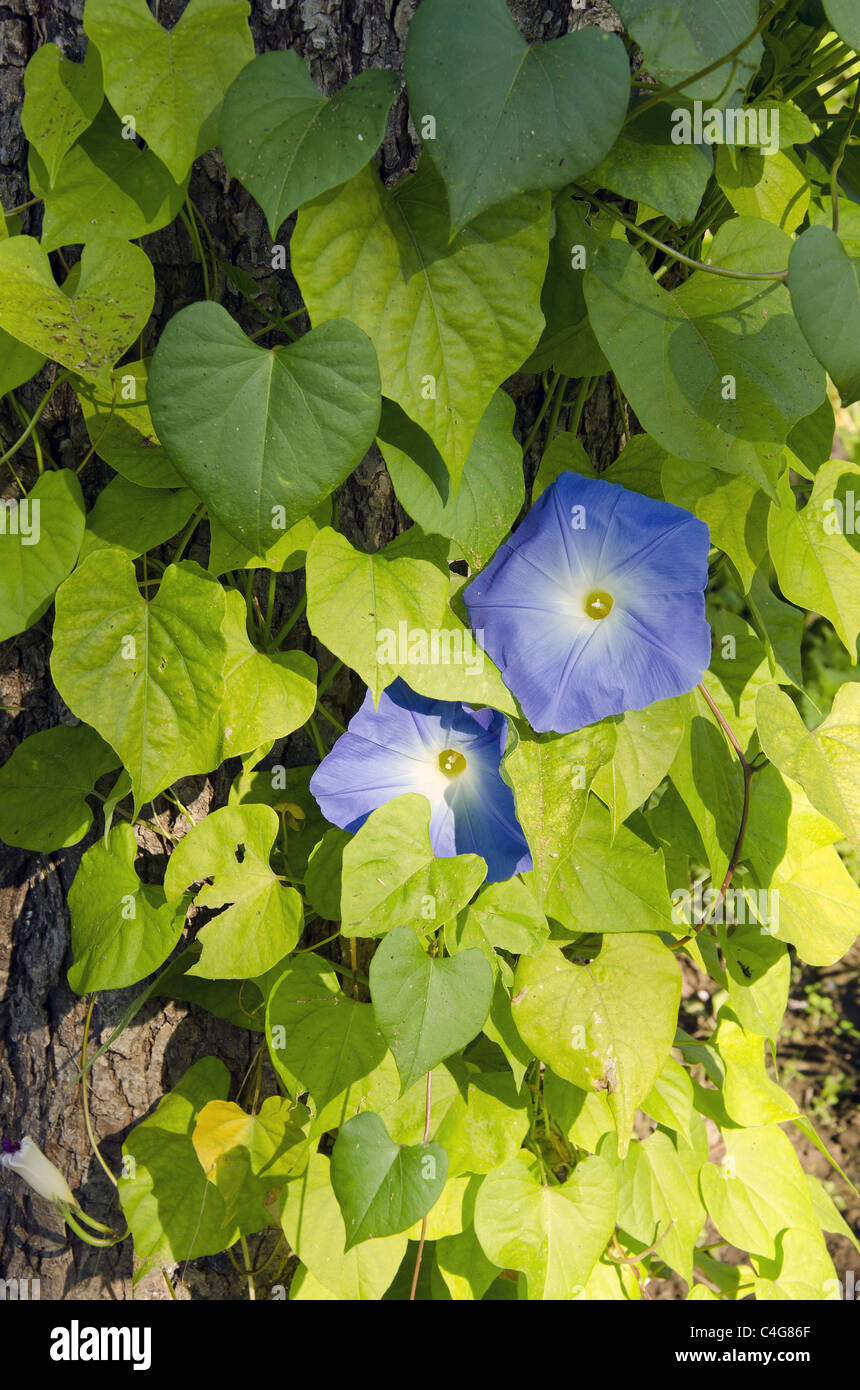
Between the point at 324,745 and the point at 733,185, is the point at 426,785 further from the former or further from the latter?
the point at 733,185

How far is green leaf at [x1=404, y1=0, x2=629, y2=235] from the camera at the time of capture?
646 mm

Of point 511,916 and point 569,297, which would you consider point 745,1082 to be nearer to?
point 511,916

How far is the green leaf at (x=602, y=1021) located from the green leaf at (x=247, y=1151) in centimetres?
32

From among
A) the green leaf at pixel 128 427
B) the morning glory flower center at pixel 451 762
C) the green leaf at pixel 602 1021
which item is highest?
the green leaf at pixel 128 427

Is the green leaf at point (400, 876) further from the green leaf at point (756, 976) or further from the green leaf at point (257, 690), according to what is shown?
the green leaf at point (756, 976)

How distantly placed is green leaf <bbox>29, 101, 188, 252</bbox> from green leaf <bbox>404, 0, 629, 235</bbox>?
0.27 m

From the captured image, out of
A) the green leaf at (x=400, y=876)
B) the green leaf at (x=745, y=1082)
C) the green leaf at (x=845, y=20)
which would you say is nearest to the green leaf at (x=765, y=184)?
the green leaf at (x=845, y=20)

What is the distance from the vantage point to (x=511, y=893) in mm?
936

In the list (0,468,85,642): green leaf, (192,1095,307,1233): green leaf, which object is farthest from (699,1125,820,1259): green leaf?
(0,468,85,642): green leaf

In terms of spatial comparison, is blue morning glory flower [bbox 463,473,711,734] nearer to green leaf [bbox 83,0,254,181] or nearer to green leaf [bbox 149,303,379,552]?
green leaf [bbox 149,303,379,552]

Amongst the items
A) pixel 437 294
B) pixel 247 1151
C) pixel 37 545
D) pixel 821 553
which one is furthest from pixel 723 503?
pixel 247 1151

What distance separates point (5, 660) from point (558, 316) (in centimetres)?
71

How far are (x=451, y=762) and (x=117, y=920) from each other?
0.40m

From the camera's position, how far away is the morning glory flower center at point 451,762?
96cm
